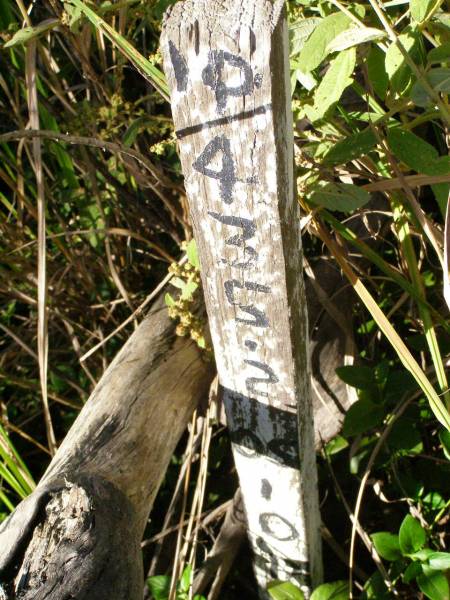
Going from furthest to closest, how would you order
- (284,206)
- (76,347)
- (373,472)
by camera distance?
(76,347) < (373,472) < (284,206)

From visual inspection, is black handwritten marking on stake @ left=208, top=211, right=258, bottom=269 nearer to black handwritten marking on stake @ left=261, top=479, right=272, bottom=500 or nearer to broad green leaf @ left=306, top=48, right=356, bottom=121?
broad green leaf @ left=306, top=48, right=356, bottom=121

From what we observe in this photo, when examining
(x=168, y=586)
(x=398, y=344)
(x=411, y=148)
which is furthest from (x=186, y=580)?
(x=411, y=148)

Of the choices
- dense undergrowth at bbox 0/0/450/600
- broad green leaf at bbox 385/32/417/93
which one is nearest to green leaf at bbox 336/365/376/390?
dense undergrowth at bbox 0/0/450/600

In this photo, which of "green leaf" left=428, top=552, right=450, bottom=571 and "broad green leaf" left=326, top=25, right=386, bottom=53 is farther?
"green leaf" left=428, top=552, right=450, bottom=571

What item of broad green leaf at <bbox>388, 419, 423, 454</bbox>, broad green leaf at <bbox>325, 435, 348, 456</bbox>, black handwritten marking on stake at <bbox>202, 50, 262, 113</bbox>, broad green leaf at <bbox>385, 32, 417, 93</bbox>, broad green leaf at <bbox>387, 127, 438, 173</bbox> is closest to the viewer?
black handwritten marking on stake at <bbox>202, 50, 262, 113</bbox>

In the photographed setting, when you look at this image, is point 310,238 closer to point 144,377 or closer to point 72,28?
point 144,377

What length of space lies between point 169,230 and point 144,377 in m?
0.51

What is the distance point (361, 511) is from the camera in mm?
1607

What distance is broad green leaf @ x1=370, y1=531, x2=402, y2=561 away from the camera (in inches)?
45.9

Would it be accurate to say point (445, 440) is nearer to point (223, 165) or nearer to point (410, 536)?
point (410, 536)

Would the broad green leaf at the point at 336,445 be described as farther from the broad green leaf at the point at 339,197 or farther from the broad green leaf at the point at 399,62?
the broad green leaf at the point at 399,62

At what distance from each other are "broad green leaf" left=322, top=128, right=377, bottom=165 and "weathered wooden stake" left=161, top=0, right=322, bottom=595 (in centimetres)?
16

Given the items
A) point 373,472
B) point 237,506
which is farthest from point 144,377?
point 373,472

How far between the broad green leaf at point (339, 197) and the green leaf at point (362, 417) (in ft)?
1.56
